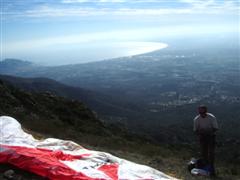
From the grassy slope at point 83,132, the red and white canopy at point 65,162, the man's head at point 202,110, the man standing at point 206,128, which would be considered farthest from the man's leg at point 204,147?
the red and white canopy at point 65,162

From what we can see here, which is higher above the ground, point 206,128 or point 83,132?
point 206,128

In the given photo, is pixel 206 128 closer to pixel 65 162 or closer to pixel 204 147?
pixel 204 147

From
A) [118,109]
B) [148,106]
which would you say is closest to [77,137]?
[118,109]

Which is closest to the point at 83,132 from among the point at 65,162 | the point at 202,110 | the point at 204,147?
the point at 204,147

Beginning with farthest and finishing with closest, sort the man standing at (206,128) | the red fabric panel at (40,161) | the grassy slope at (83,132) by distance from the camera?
the grassy slope at (83,132), the man standing at (206,128), the red fabric panel at (40,161)

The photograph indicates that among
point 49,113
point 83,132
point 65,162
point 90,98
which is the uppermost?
point 65,162

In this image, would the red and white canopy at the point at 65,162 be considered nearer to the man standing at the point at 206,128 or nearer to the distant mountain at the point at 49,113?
the man standing at the point at 206,128

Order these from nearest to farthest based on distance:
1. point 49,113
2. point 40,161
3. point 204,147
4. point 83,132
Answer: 1. point 40,161
2. point 204,147
3. point 83,132
4. point 49,113

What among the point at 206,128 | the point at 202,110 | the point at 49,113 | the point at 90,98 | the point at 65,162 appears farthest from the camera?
the point at 90,98
